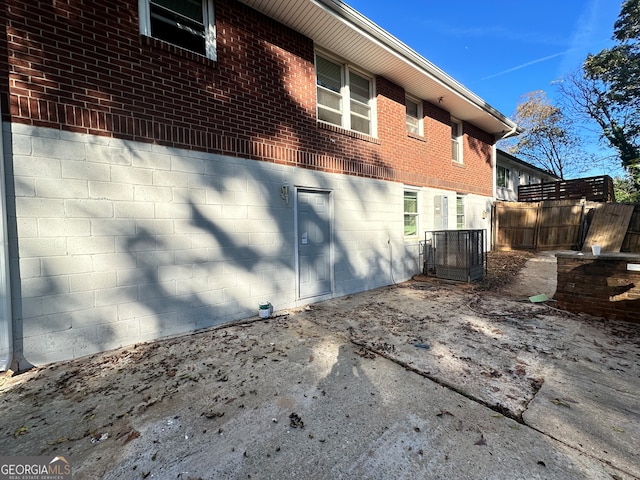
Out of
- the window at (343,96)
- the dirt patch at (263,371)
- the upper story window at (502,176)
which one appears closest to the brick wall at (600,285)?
the dirt patch at (263,371)

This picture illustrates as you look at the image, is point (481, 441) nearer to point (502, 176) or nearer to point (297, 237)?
point (297, 237)

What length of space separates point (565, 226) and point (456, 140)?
5.95m

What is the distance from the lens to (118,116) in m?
3.55

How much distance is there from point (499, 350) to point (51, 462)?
4296 millimetres

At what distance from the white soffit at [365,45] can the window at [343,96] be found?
0.28m

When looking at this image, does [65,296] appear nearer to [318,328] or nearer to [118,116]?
[118,116]

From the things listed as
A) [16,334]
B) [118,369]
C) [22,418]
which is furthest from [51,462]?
[16,334]

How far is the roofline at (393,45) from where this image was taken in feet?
16.0

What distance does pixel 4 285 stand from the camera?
2.90 m

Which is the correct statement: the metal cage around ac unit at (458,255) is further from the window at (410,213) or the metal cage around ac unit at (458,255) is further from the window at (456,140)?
the window at (456,140)

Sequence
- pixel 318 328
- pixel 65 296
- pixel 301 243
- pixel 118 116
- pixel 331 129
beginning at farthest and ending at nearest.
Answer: pixel 331 129 < pixel 301 243 < pixel 318 328 < pixel 118 116 < pixel 65 296

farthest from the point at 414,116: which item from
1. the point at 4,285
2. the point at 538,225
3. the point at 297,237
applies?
the point at 4,285

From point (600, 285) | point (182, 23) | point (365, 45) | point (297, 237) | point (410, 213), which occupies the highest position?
point (365, 45)

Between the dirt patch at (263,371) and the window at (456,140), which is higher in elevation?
the window at (456,140)
